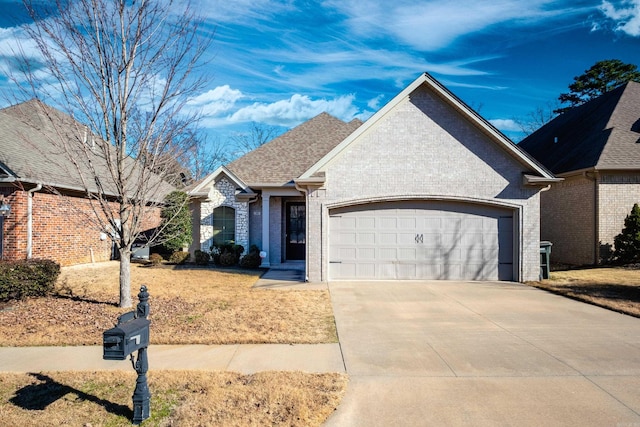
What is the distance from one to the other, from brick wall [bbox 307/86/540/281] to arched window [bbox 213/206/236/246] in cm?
541

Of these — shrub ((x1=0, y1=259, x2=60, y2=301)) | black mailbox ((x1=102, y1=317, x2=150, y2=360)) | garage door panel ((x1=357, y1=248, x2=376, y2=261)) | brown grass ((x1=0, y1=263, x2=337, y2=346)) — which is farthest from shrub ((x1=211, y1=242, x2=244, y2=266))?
black mailbox ((x1=102, y1=317, x2=150, y2=360))

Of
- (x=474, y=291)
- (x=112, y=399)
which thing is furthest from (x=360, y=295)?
(x=112, y=399)

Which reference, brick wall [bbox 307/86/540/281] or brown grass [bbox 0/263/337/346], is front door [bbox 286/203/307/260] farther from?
brown grass [bbox 0/263/337/346]

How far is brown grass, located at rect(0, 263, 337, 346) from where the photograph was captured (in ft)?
21.1

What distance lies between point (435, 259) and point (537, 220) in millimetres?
3366

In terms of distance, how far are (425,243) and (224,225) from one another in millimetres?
8487

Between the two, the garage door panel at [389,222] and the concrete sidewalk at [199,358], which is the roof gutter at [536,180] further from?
the concrete sidewalk at [199,358]

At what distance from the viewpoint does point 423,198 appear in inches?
478

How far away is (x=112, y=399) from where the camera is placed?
4363 mm

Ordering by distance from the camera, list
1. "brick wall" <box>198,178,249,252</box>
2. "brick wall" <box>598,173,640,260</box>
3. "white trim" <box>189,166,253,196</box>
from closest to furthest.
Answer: "brick wall" <box>598,173,640,260</box>
"white trim" <box>189,166,253,196</box>
"brick wall" <box>198,178,249,252</box>

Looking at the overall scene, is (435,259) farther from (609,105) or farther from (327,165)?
(609,105)

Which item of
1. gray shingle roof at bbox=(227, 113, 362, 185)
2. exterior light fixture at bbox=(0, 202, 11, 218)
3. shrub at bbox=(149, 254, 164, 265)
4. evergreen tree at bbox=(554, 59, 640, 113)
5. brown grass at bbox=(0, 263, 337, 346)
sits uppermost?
evergreen tree at bbox=(554, 59, 640, 113)

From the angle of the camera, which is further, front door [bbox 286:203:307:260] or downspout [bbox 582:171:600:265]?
front door [bbox 286:203:307:260]

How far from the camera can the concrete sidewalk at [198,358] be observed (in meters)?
5.21
